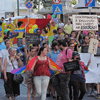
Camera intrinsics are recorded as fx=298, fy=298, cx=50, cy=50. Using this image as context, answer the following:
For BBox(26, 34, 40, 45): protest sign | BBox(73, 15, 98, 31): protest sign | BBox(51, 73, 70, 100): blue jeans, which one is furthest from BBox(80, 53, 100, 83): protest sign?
BBox(26, 34, 40, 45): protest sign

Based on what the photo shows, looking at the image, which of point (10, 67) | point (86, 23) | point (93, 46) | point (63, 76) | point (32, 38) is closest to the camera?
point (63, 76)

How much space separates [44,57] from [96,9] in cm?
1980

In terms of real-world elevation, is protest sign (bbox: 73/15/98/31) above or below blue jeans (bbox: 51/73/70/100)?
above

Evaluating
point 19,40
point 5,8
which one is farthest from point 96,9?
point 5,8

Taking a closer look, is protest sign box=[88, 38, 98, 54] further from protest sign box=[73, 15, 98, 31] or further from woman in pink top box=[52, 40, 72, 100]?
protest sign box=[73, 15, 98, 31]

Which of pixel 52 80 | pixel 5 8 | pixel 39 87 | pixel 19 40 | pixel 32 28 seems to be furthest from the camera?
pixel 5 8

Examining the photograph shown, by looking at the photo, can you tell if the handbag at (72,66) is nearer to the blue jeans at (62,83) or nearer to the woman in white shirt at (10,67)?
the blue jeans at (62,83)

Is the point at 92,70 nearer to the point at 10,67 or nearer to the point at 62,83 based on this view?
the point at 62,83

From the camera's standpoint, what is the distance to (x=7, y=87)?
7824mm

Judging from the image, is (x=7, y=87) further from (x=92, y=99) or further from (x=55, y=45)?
(x=92, y=99)

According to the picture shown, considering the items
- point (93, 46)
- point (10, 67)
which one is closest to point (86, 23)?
point (93, 46)

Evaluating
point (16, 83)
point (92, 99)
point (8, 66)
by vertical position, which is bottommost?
point (92, 99)

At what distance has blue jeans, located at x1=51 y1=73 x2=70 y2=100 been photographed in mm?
7389

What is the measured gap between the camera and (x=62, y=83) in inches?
292
